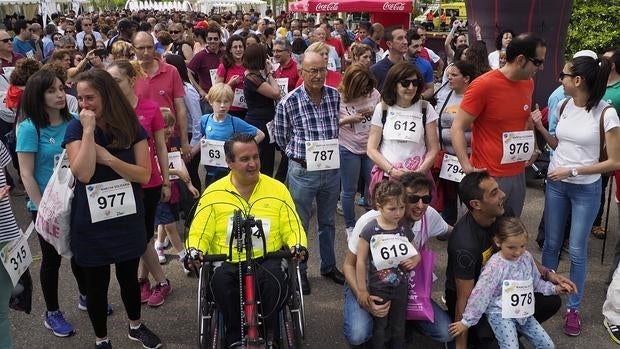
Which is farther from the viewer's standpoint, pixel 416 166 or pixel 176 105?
pixel 176 105

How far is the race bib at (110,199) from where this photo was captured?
3053 mm

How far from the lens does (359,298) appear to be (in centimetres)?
316

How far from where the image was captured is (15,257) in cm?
288

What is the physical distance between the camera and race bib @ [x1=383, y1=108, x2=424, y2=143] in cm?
388

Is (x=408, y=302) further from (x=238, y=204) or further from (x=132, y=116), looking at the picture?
(x=132, y=116)

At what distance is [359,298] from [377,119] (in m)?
1.42

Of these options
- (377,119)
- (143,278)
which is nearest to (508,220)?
(377,119)

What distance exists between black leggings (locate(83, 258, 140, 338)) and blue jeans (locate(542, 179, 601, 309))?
2771 millimetres

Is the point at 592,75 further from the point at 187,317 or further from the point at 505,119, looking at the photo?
the point at 187,317

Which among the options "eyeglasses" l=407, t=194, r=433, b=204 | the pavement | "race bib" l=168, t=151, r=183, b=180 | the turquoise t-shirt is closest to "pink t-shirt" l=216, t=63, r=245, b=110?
"race bib" l=168, t=151, r=183, b=180

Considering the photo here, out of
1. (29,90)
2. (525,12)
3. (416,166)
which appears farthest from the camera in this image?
(525,12)

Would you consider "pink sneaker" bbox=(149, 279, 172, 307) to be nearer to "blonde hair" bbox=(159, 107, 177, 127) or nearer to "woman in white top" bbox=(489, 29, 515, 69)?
"blonde hair" bbox=(159, 107, 177, 127)

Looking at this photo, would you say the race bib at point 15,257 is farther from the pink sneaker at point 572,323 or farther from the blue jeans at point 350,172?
the pink sneaker at point 572,323

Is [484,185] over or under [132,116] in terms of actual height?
under
